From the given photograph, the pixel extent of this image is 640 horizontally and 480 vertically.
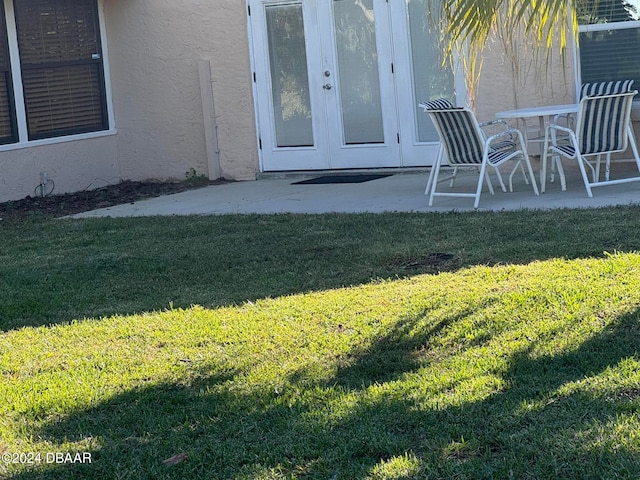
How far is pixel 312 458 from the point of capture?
3.46 meters

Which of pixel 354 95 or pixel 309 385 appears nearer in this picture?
pixel 309 385

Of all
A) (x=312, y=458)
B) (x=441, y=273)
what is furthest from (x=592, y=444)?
(x=441, y=273)

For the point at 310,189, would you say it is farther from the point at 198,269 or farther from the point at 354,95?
the point at 198,269

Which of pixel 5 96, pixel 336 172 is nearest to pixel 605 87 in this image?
pixel 336 172

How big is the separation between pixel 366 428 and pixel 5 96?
30.9ft

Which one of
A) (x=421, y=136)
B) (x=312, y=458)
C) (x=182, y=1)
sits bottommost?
(x=312, y=458)

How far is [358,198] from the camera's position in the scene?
9758 mm

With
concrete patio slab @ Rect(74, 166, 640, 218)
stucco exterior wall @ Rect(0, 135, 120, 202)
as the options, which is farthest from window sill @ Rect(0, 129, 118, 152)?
concrete patio slab @ Rect(74, 166, 640, 218)

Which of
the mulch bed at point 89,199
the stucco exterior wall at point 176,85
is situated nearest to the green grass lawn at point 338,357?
the mulch bed at point 89,199

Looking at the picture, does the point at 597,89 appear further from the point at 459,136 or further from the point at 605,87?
the point at 459,136

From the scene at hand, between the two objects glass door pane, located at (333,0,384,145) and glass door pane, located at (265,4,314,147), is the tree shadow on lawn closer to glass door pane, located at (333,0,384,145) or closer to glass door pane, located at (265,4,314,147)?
glass door pane, located at (333,0,384,145)

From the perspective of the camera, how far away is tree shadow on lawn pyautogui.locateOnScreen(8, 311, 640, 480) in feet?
10.8

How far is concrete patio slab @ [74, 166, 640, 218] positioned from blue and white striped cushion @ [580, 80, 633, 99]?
2.80 feet

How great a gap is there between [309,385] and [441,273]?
198 centimetres
